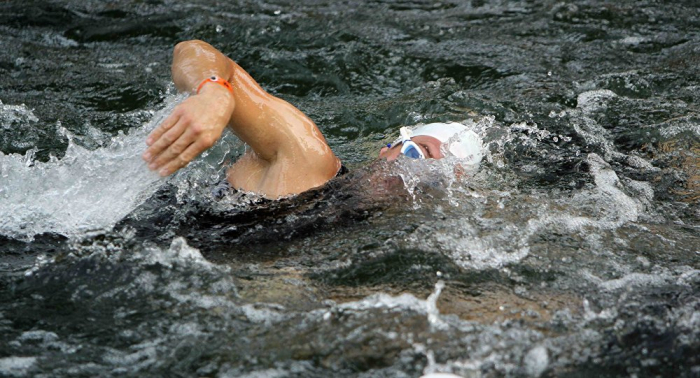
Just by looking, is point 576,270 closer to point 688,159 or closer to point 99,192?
point 688,159

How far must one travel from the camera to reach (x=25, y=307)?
309 cm

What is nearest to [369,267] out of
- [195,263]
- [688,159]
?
[195,263]

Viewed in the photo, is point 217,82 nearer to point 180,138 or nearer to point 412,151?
point 180,138

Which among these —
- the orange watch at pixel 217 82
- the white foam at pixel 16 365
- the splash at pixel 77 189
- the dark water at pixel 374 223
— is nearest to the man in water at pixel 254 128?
the orange watch at pixel 217 82

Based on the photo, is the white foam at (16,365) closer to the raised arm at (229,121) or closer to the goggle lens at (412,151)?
the raised arm at (229,121)

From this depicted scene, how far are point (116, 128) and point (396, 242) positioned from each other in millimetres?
2553

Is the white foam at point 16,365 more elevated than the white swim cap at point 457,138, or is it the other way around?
the white foam at point 16,365

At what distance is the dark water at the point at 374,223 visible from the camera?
281 cm

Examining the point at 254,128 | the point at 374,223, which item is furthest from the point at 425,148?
the point at 254,128

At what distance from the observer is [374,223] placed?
3.75 meters

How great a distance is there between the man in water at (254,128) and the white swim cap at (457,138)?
5cm

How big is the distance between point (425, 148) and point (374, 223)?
2.06 feet

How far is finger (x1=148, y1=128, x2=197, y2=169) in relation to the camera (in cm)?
303

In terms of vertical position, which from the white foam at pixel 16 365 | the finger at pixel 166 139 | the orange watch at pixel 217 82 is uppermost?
the orange watch at pixel 217 82
